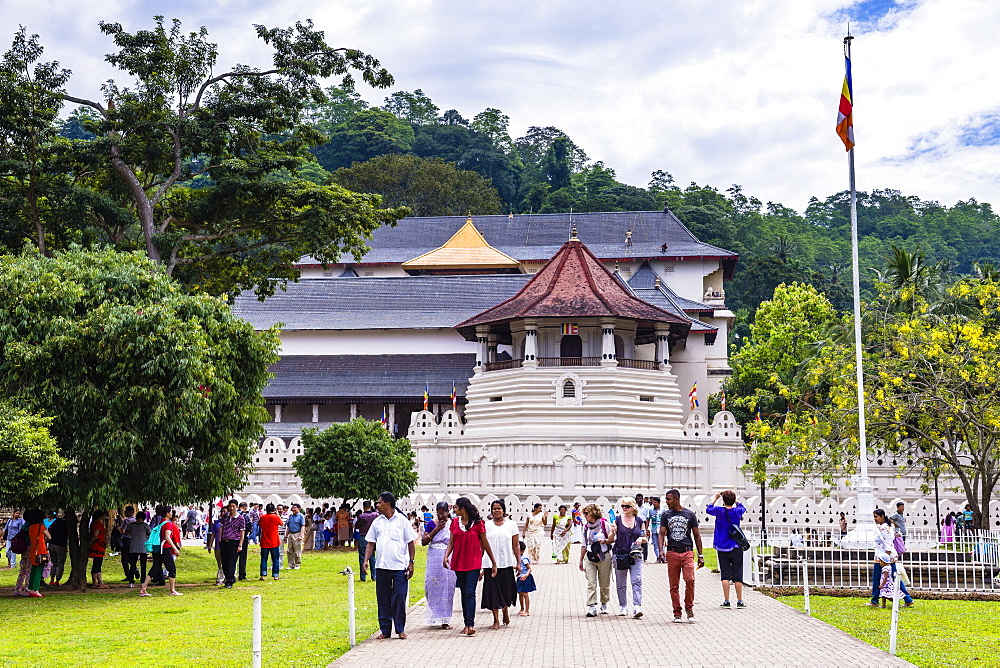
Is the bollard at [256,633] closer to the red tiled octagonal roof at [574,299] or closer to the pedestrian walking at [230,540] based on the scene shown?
the pedestrian walking at [230,540]

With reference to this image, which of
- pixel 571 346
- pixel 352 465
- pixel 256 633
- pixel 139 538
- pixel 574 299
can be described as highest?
pixel 574 299

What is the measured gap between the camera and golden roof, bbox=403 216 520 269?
68.2 meters

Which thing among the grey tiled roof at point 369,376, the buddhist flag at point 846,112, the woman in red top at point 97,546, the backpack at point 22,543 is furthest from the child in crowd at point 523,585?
the grey tiled roof at point 369,376

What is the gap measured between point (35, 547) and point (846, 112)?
17.9 meters

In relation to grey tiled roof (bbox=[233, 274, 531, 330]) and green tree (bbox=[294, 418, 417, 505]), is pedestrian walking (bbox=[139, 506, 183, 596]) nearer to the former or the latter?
green tree (bbox=[294, 418, 417, 505])

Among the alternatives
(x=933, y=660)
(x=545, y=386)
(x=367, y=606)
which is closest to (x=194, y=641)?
(x=367, y=606)

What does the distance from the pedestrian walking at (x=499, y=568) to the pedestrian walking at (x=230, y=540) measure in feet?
23.4

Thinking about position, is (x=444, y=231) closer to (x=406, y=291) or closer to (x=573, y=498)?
(x=406, y=291)

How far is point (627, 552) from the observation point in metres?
14.5

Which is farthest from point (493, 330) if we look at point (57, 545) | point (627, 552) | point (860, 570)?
point (627, 552)

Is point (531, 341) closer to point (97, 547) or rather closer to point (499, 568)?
point (97, 547)

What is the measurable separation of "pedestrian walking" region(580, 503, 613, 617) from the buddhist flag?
1249 cm

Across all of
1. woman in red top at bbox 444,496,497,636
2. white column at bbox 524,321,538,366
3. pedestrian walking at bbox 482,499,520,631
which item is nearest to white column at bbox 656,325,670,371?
white column at bbox 524,321,538,366

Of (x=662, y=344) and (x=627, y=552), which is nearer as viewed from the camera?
(x=627, y=552)
